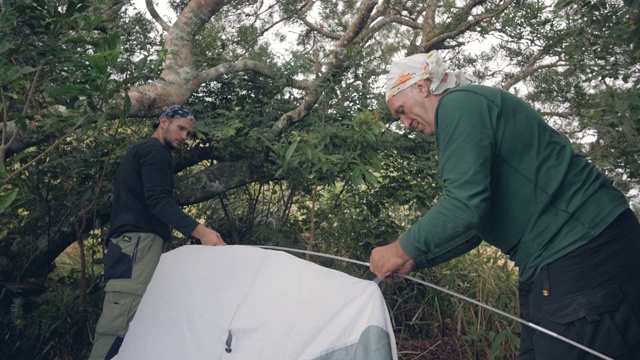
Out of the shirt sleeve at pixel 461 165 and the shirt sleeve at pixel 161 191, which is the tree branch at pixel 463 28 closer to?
Answer: the shirt sleeve at pixel 161 191

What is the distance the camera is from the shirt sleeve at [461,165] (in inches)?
83.8

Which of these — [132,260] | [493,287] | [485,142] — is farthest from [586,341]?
[493,287]

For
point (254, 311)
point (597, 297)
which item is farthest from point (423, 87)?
point (254, 311)

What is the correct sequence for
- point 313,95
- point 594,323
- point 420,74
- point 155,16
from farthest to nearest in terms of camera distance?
point 155,16 → point 313,95 → point 420,74 → point 594,323

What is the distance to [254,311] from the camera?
2.75 metres

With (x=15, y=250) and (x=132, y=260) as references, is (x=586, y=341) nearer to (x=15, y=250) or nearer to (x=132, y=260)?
(x=132, y=260)

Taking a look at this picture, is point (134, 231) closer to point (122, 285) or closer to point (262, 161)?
point (122, 285)

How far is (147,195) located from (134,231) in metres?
0.27

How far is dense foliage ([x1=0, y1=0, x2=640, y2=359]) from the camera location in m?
4.11

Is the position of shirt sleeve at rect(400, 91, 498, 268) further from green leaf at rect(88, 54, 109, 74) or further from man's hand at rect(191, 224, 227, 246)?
green leaf at rect(88, 54, 109, 74)

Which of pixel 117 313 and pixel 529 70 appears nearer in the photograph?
pixel 117 313

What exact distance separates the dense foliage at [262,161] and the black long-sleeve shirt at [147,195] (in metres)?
0.30

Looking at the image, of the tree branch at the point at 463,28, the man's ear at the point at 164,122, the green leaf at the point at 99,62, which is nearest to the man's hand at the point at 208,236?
the man's ear at the point at 164,122

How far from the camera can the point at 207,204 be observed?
585 cm
